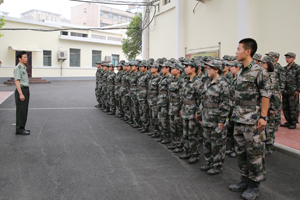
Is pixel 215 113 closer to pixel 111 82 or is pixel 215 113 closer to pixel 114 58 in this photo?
→ pixel 111 82

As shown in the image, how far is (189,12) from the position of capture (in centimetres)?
1288

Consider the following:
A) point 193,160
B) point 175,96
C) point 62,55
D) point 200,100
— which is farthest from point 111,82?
point 62,55

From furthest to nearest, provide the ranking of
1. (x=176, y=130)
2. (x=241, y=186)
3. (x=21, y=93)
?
(x=21, y=93)
(x=176, y=130)
(x=241, y=186)

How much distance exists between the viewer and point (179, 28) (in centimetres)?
1310

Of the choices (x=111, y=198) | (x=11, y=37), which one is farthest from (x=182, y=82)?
(x=11, y=37)

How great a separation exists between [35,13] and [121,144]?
4460 inches

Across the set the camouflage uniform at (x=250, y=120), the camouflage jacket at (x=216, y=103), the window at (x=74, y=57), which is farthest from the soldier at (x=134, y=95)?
the window at (x=74, y=57)

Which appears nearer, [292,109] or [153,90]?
[153,90]

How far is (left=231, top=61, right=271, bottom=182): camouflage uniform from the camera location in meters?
3.28

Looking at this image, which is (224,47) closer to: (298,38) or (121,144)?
(298,38)

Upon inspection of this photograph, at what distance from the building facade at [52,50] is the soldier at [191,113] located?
23362 mm

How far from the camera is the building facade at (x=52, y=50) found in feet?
77.9

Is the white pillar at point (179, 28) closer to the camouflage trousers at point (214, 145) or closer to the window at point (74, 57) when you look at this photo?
the camouflage trousers at point (214, 145)

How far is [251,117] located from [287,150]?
2442 mm
